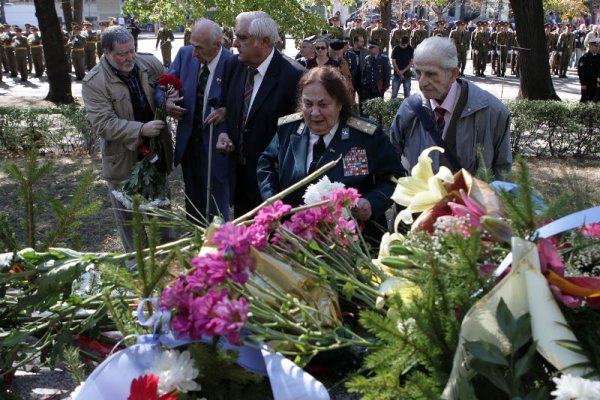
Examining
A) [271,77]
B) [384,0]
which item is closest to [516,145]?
[271,77]

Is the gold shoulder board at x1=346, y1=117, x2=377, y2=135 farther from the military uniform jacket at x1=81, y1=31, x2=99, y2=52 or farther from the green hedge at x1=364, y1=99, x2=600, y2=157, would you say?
the military uniform jacket at x1=81, y1=31, x2=99, y2=52

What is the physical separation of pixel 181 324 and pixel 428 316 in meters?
0.52

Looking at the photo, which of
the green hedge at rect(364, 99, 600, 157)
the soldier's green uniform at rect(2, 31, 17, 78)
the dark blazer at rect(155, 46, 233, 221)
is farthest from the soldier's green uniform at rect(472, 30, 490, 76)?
the dark blazer at rect(155, 46, 233, 221)

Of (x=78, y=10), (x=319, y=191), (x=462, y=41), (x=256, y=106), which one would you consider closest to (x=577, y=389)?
(x=319, y=191)

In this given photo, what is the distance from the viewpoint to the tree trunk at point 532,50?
1142 cm

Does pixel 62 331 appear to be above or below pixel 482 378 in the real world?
below

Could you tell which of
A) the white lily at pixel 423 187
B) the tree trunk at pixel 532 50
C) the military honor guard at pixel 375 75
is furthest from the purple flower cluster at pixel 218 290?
the military honor guard at pixel 375 75

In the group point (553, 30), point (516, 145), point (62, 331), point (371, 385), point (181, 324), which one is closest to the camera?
point (371, 385)

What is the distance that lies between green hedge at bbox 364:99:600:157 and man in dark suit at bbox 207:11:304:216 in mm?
5010

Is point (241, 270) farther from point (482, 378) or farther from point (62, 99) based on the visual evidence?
point (62, 99)

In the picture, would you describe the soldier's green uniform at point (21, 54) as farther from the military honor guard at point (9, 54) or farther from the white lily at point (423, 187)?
the white lily at point (423, 187)

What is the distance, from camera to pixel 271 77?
456cm

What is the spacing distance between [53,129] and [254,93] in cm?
679

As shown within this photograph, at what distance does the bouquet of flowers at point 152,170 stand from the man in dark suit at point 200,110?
0.10m
